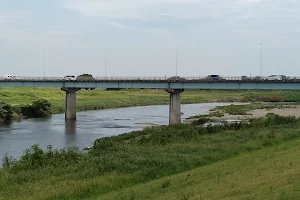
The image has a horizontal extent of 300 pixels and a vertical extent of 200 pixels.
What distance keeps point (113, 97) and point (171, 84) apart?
59845 millimetres

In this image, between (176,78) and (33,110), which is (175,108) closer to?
(176,78)

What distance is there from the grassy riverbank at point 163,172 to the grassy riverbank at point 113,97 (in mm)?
66605

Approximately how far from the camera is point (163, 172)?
77.9 ft

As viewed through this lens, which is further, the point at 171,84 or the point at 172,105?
the point at 171,84

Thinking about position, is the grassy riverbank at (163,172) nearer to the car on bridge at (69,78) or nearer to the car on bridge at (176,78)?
the car on bridge at (176,78)

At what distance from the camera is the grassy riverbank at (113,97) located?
104 metres

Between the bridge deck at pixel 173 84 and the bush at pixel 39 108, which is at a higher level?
the bridge deck at pixel 173 84

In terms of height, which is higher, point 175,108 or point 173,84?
point 173,84

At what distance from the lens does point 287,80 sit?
6256cm

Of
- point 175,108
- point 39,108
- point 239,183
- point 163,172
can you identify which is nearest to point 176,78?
point 175,108

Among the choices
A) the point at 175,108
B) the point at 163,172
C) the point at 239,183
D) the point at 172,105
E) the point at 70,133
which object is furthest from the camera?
the point at 172,105

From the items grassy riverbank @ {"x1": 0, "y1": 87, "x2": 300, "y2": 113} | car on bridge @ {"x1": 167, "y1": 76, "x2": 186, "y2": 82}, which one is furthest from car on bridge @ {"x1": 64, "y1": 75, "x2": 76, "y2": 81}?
car on bridge @ {"x1": 167, "y1": 76, "x2": 186, "y2": 82}

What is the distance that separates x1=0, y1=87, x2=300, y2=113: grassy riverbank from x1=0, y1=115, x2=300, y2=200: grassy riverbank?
66.6 meters

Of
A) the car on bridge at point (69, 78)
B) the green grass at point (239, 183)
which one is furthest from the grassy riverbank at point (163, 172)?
the car on bridge at point (69, 78)
